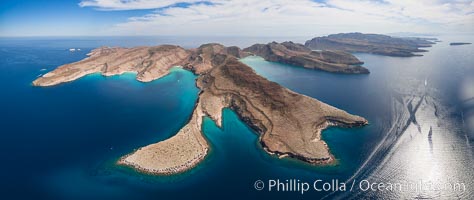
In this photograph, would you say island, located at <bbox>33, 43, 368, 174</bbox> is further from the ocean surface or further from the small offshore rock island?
the ocean surface

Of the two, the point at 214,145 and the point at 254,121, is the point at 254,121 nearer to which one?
the point at 254,121

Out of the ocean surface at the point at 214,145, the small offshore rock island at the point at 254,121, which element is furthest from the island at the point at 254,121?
the ocean surface at the point at 214,145

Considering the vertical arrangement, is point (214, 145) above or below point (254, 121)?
below

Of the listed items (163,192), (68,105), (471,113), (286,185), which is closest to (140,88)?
(68,105)

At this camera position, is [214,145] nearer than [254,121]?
Yes

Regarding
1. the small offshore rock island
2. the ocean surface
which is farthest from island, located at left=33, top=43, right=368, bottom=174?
the ocean surface

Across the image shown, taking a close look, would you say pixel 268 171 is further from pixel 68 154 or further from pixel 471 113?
pixel 471 113

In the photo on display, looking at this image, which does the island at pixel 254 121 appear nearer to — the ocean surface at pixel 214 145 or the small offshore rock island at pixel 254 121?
the small offshore rock island at pixel 254 121

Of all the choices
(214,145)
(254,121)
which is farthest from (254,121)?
(214,145)
